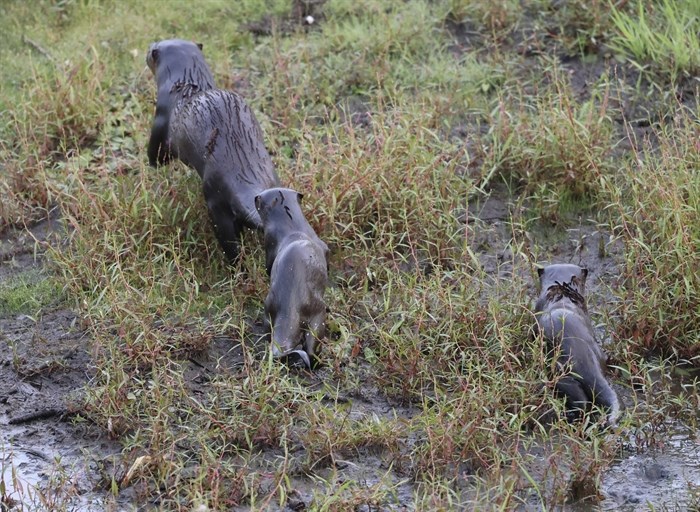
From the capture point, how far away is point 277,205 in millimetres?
5465

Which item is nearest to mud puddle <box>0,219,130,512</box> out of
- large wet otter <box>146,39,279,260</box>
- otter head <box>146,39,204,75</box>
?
large wet otter <box>146,39,279,260</box>

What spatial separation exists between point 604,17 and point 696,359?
3122 millimetres

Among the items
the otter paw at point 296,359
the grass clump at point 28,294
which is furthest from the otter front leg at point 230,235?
the otter paw at point 296,359

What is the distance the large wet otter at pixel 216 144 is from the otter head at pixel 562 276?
1.38 meters

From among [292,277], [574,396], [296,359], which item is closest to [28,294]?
[292,277]

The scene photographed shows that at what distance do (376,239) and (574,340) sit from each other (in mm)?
1496

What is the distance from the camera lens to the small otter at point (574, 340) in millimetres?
4777

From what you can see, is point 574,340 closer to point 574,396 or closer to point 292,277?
point 574,396

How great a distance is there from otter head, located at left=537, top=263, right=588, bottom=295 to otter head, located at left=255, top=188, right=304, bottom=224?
1.20 meters

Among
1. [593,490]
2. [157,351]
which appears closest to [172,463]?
[157,351]

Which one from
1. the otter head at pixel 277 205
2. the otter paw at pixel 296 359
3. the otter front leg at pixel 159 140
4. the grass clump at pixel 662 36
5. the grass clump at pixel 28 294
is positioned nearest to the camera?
the otter paw at pixel 296 359

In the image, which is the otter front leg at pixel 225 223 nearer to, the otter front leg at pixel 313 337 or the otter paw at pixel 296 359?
the otter front leg at pixel 313 337

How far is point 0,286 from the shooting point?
5.98 m

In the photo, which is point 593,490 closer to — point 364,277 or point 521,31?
point 364,277
